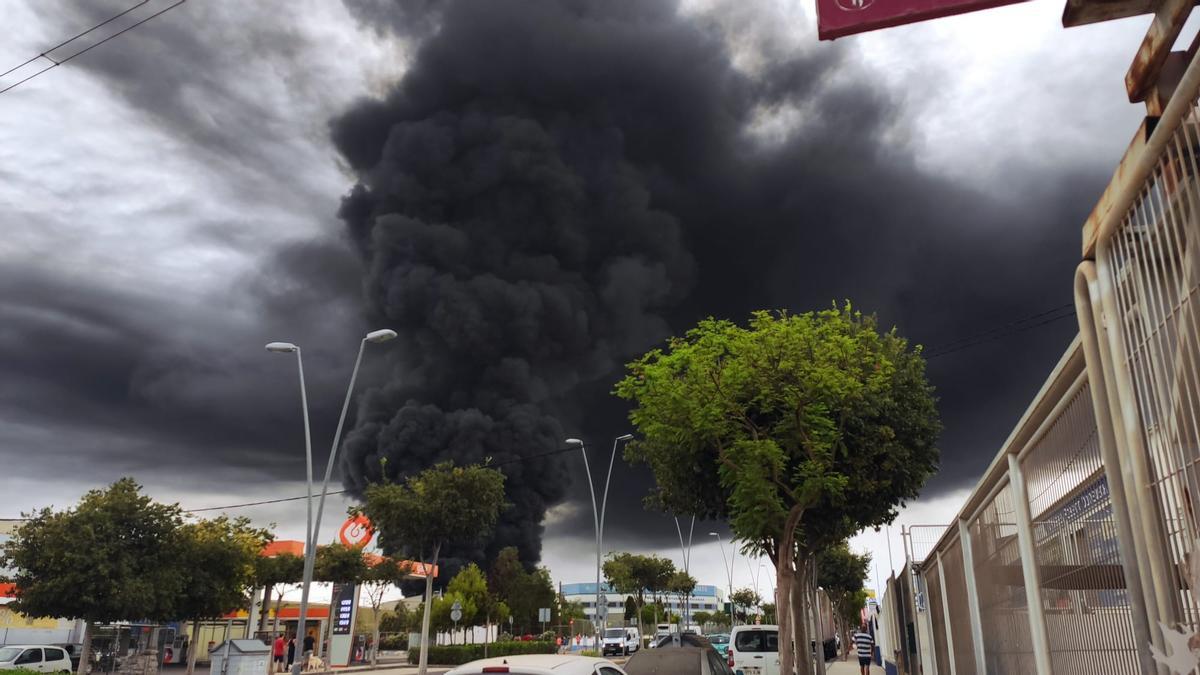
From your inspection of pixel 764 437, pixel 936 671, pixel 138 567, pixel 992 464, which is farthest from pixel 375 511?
pixel 992 464

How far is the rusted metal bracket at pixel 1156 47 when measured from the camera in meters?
2.93

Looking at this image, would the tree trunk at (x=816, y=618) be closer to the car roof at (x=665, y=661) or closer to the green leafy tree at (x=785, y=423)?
the green leafy tree at (x=785, y=423)

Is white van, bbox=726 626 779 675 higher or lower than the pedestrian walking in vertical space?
higher

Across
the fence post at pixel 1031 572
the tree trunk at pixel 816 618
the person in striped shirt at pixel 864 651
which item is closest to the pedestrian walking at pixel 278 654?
the tree trunk at pixel 816 618

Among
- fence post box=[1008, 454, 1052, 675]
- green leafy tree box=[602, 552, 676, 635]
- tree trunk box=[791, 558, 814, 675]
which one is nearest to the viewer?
fence post box=[1008, 454, 1052, 675]

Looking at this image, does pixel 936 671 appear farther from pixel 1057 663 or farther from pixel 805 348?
pixel 1057 663

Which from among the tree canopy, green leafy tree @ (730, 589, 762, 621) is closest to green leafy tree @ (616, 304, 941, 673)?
the tree canopy

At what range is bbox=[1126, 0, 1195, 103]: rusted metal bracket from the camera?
9.62 ft

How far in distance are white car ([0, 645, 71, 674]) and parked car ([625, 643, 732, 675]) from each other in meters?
19.9

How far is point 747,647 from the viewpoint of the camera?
24641 mm

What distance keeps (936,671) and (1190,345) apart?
1364 cm

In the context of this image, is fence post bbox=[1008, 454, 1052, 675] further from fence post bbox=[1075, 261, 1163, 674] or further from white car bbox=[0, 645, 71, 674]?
white car bbox=[0, 645, 71, 674]

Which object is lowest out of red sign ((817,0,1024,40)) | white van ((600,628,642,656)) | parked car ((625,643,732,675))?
white van ((600,628,642,656))

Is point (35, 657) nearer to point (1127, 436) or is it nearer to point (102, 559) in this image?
point (102, 559)
